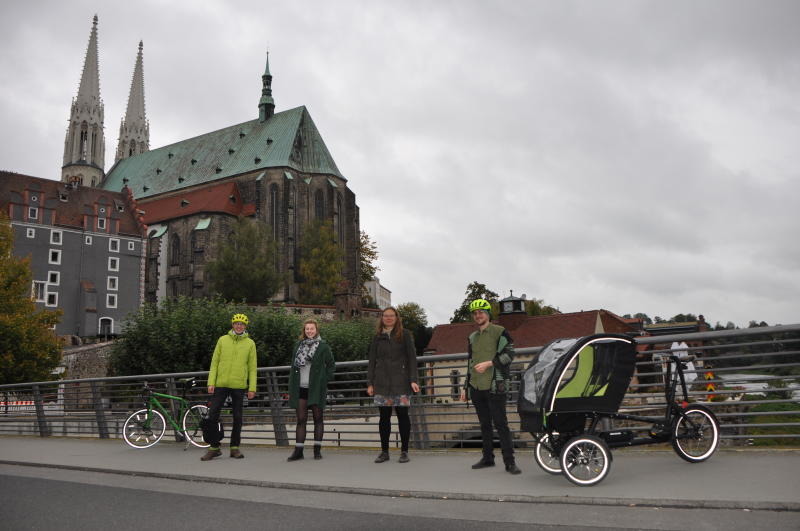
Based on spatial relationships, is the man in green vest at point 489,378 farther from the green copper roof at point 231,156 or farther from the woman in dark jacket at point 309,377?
the green copper roof at point 231,156

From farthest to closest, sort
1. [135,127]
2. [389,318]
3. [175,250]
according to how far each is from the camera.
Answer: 1. [135,127]
2. [175,250]
3. [389,318]

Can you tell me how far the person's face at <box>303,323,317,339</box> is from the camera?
873cm

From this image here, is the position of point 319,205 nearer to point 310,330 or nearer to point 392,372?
point 310,330

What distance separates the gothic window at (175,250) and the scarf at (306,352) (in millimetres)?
69953

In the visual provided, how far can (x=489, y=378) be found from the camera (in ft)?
24.0

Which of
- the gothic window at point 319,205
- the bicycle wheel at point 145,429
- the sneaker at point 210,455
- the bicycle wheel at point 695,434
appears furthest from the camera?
the gothic window at point 319,205

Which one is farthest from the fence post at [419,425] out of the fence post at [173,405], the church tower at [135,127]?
the church tower at [135,127]

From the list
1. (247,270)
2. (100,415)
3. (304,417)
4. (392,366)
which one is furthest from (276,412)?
(247,270)

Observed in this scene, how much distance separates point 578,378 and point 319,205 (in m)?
71.1

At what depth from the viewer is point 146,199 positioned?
87.9 m

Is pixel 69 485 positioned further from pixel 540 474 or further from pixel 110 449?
pixel 540 474

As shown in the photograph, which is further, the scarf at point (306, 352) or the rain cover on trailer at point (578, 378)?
the scarf at point (306, 352)

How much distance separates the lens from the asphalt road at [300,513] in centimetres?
470

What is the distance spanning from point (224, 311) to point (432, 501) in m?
37.0
